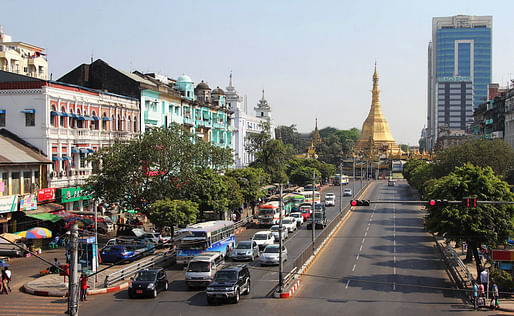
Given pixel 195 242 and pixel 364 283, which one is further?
pixel 195 242

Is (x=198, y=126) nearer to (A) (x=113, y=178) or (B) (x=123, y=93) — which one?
(B) (x=123, y=93)

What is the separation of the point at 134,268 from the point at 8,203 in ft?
42.0

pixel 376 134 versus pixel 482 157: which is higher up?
pixel 376 134

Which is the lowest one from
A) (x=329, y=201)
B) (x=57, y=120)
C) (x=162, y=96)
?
(x=329, y=201)

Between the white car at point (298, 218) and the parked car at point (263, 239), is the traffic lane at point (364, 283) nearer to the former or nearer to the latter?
the parked car at point (263, 239)

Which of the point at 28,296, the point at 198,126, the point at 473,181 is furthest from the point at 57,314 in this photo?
the point at 198,126

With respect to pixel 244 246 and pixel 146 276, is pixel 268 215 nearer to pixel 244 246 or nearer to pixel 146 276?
pixel 244 246

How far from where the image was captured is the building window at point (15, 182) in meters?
44.6

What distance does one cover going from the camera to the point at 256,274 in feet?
122

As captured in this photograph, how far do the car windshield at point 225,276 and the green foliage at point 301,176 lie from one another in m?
77.0

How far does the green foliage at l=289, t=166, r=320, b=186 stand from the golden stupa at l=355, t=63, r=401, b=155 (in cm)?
6309

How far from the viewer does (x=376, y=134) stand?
178375mm

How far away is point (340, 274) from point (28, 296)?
59.0 ft

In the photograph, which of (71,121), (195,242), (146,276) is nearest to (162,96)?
(71,121)
